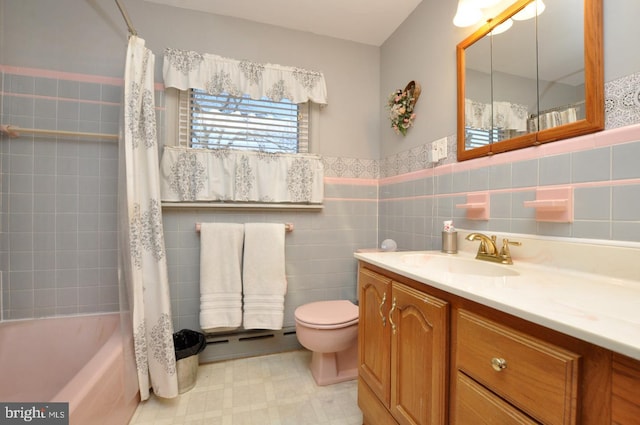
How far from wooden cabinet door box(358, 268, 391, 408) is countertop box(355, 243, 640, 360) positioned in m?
0.15

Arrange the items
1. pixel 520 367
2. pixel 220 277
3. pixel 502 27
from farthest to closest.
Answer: pixel 220 277 < pixel 502 27 < pixel 520 367

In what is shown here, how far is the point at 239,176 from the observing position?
1.81 m

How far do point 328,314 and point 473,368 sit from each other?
100 centimetres

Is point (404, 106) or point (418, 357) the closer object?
point (418, 357)

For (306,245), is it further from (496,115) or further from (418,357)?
(496,115)

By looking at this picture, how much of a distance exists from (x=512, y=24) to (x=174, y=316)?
2.48 m

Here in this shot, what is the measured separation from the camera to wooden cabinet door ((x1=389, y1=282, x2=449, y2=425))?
779mm

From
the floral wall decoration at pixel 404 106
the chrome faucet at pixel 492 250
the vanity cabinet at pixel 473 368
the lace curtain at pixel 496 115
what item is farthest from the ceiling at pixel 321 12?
the vanity cabinet at pixel 473 368

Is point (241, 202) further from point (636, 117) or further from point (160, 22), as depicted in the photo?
point (636, 117)

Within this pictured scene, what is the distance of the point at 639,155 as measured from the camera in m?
0.78

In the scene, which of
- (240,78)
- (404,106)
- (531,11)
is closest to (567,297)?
(531,11)

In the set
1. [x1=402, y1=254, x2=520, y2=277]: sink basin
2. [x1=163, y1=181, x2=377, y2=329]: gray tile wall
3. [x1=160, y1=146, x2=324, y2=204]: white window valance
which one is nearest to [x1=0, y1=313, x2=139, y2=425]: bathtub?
[x1=163, y1=181, x2=377, y2=329]: gray tile wall

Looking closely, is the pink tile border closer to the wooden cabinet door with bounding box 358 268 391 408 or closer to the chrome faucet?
the wooden cabinet door with bounding box 358 268 391 408

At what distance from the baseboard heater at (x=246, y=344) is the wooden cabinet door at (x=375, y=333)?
881 millimetres
